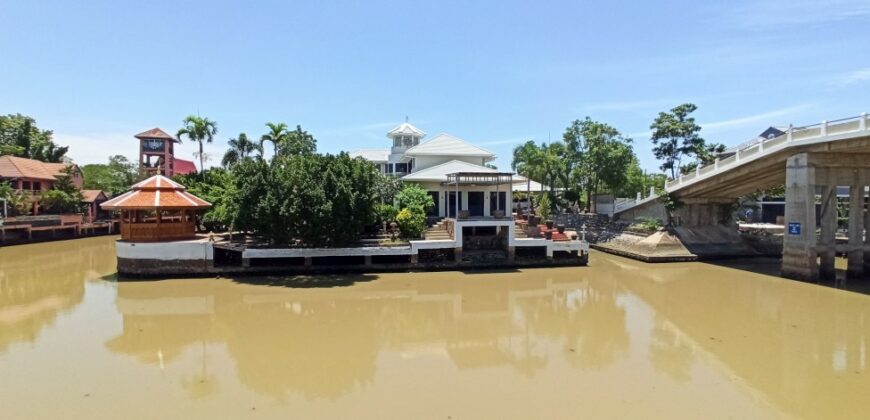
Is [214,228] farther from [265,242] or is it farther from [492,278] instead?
[492,278]

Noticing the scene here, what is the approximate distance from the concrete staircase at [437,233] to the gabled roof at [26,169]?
30.3m

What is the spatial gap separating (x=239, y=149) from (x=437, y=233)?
867 inches

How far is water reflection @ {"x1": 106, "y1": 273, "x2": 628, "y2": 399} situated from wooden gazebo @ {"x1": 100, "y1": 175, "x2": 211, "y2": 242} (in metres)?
2.56

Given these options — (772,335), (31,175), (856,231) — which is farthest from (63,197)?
(856,231)

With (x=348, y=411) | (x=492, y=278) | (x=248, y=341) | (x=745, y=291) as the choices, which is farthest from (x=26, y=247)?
(x=745, y=291)

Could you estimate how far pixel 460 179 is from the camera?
21.5 metres

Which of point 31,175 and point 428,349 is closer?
point 428,349

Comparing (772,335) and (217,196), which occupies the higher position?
(217,196)

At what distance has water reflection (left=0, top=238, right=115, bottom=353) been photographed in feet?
38.1

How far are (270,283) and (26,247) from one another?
69.1ft

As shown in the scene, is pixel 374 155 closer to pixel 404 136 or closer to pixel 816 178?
pixel 404 136

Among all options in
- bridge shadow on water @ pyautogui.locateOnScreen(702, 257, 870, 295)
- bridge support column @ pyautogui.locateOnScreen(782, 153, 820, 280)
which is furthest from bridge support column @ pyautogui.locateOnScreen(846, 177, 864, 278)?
bridge support column @ pyautogui.locateOnScreen(782, 153, 820, 280)

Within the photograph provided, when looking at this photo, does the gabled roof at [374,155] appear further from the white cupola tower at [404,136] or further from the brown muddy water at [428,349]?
the brown muddy water at [428,349]

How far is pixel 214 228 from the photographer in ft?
73.8
